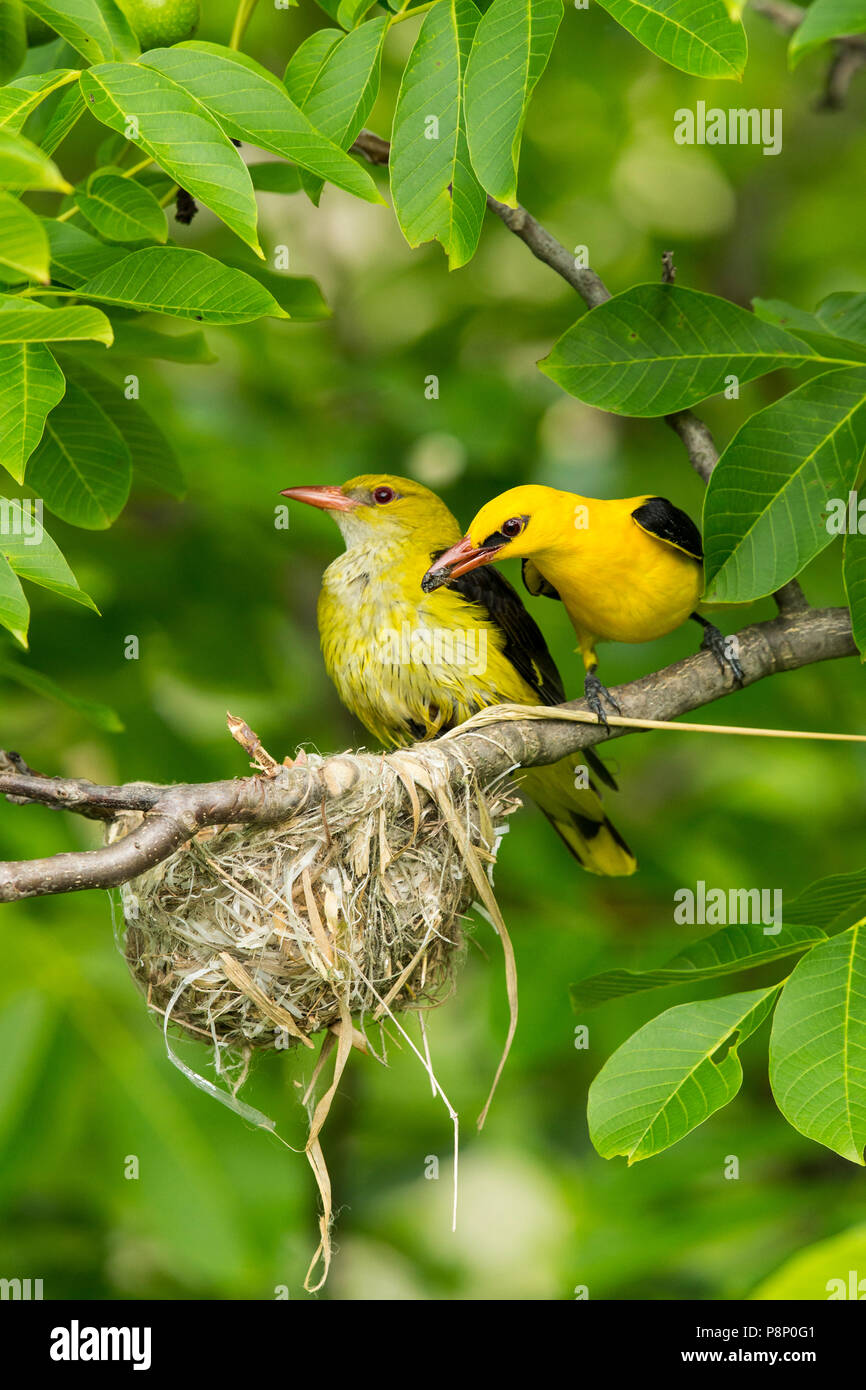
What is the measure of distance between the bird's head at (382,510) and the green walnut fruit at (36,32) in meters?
1.50

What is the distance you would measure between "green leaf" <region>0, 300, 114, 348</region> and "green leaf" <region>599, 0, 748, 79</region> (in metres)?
1.00

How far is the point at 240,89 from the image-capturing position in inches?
80.6

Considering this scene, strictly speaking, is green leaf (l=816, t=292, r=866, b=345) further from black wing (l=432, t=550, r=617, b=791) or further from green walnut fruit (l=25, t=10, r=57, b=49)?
green walnut fruit (l=25, t=10, r=57, b=49)

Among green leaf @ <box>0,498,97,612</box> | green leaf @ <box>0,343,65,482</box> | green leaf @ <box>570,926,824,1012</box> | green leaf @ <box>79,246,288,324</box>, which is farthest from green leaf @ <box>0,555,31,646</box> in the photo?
green leaf @ <box>570,926,824,1012</box>

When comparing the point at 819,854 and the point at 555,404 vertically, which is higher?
the point at 555,404

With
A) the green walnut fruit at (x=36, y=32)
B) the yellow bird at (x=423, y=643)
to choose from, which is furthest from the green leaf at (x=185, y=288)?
the yellow bird at (x=423, y=643)

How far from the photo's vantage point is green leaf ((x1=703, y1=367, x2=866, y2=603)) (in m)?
2.54

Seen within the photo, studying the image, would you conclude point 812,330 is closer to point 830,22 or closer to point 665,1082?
point 830,22

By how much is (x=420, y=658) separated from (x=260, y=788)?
147 centimetres

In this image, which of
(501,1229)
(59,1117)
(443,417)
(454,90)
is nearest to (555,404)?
(443,417)

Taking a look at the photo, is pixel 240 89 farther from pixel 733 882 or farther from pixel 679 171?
pixel 679 171

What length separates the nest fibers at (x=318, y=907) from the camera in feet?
9.39

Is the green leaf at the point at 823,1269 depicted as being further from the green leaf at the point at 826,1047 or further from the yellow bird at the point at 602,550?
the yellow bird at the point at 602,550

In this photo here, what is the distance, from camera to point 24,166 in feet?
5.00
